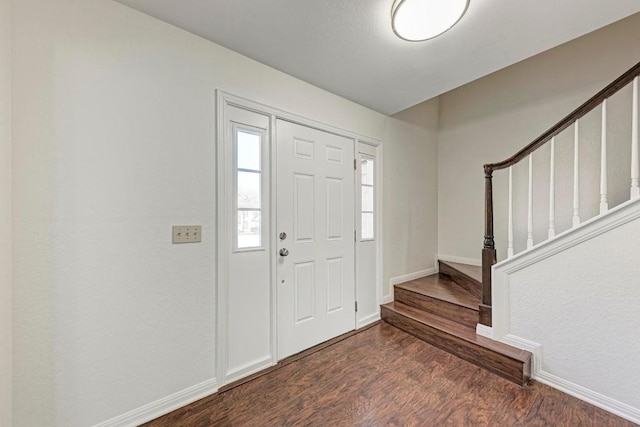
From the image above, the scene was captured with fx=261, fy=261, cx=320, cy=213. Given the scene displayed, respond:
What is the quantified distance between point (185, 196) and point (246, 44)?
1127mm

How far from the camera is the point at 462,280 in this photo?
302 cm

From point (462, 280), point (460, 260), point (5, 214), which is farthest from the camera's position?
point (460, 260)

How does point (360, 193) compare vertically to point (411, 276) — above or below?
above

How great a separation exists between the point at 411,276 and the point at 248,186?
2397 millimetres

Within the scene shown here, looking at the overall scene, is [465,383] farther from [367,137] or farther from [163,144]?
[163,144]

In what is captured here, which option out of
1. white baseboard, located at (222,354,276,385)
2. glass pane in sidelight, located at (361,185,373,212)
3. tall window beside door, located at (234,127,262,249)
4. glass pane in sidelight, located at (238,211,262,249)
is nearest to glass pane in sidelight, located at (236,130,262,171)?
tall window beside door, located at (234,127,262,249)

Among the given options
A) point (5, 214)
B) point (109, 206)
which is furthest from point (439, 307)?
point (5, 214)

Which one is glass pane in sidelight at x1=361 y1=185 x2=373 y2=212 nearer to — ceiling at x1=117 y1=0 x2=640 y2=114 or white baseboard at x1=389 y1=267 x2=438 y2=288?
white baseboard at x1=389 y1=267 x2=438 y2=288

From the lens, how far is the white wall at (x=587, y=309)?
1.56 meters

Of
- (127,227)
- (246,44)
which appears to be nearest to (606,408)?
(127,227)

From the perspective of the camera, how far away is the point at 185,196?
1679mm

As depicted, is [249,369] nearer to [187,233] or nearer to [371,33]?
[187,233]

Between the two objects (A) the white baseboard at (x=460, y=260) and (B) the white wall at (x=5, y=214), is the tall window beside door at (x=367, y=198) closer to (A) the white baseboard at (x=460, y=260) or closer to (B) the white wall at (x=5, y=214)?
(A) the white baseboard at (x=460, y=260)

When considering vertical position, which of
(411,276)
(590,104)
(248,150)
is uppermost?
(590,104)
